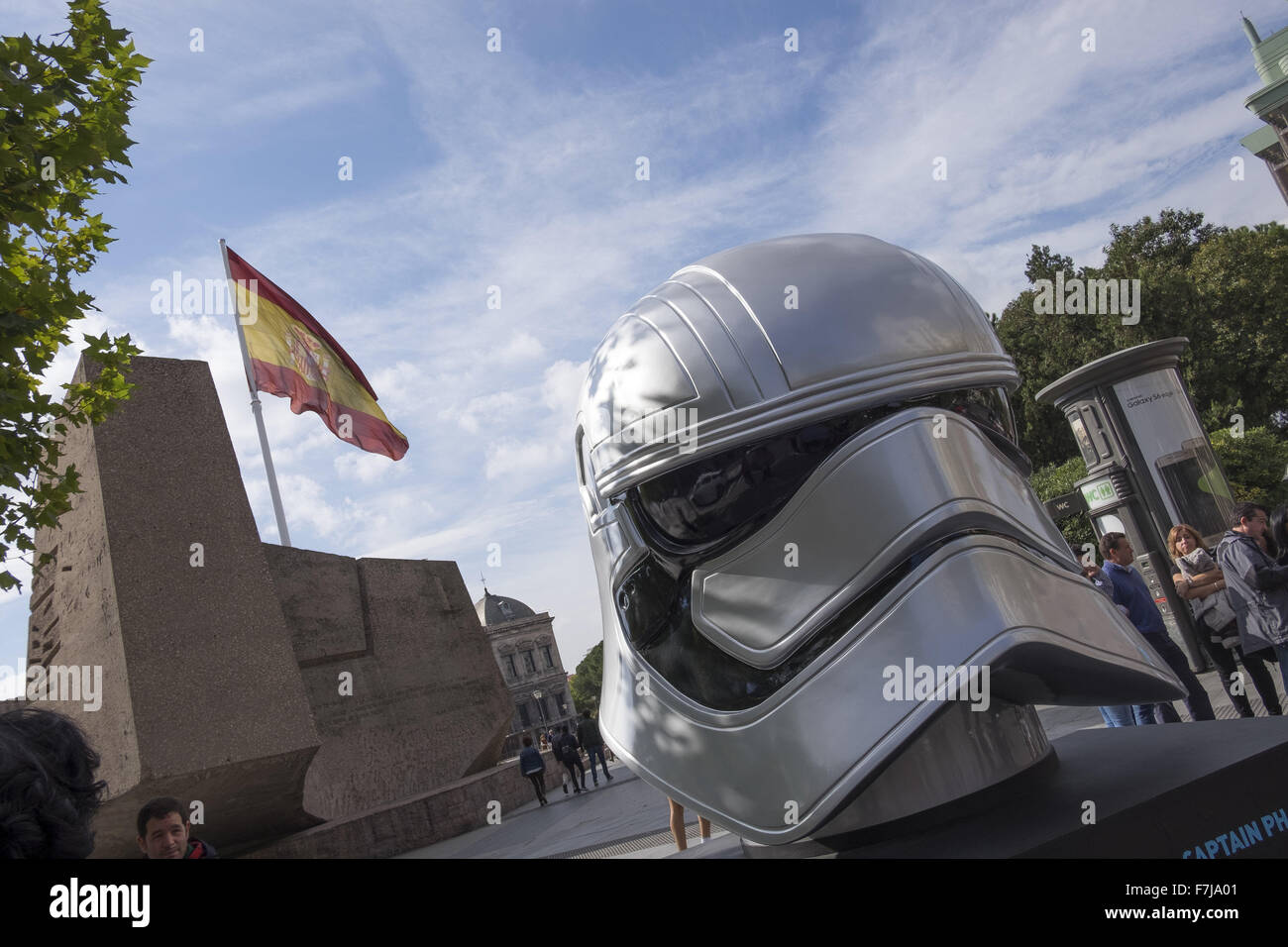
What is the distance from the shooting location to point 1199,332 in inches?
1184

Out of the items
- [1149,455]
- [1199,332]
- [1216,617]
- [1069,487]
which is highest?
[1199,332]

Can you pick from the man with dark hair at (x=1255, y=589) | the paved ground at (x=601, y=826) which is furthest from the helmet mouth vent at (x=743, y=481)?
the man with dark hair at (x=1255, y=589)

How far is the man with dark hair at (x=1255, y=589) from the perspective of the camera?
17.0 ft

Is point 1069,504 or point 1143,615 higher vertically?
point 1069,504

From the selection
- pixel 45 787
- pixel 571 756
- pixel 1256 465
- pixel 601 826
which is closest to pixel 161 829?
pixel 45 787

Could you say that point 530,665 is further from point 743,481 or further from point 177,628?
point 743,481

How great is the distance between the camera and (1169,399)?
35.4 feet

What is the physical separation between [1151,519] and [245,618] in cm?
1006

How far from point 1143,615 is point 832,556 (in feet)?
14.7

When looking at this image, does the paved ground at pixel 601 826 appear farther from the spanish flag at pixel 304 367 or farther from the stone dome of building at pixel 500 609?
the stone dome of building at pixel 500 609

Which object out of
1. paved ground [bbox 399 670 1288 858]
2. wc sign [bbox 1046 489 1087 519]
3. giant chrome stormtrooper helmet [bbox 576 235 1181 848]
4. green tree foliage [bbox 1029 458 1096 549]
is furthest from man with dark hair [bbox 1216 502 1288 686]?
green tree foliage [bbox 1029 458 1096 549]
